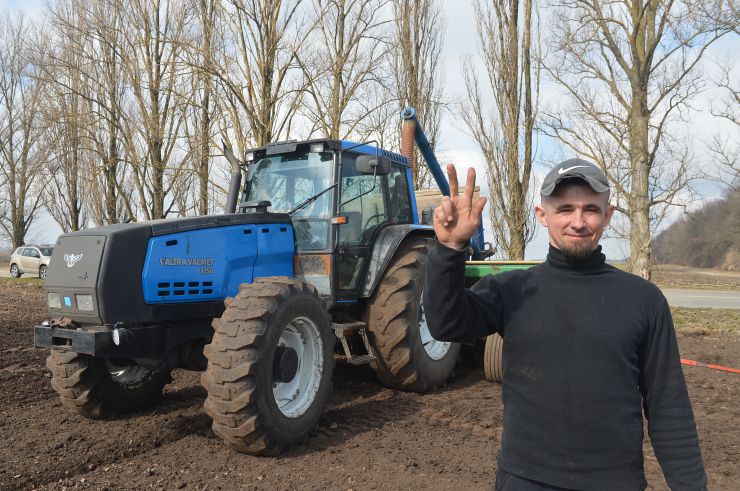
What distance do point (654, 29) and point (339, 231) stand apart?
29.2 ft

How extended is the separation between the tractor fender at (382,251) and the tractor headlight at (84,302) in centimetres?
238

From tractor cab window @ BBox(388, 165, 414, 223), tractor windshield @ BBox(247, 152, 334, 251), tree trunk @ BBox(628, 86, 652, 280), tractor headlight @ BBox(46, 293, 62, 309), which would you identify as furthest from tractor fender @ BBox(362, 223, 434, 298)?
tree trunk @ BBox(628, 86, 652, 280)

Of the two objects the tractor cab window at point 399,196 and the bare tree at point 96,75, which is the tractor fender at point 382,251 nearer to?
the tractor cab window at point 399,196

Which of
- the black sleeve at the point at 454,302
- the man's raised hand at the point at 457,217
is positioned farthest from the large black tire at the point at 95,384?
the man's raised hand at the point at 457,217

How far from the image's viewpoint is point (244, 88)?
388 inches

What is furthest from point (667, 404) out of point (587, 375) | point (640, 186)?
point (640, 186)

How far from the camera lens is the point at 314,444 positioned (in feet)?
14.1

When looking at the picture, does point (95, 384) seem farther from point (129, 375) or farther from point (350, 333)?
point (350, 333)

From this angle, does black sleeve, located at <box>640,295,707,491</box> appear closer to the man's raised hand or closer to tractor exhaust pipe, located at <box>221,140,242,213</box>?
the man's raised hand

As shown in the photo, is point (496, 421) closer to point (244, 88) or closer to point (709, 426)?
point (709, 426)

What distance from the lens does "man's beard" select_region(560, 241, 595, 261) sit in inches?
72.2

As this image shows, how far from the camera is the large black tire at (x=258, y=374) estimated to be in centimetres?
381

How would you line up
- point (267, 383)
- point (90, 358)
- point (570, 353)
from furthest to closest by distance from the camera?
point (90, 358), point (267, 383), point (570, 353)

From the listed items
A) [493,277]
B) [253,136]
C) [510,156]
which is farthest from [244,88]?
[493,277]
